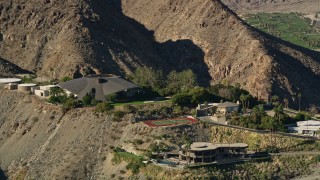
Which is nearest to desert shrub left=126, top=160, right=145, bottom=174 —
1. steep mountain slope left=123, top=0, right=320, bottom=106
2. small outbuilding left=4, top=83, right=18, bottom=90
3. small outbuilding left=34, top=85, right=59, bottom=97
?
small outbuilding left=34, top=85, right=59, bottom=97

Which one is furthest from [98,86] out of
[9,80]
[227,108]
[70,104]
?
[9,80]

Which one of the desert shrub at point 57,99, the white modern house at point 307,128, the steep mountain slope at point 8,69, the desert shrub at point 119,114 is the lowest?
the white modern house at point 307,128

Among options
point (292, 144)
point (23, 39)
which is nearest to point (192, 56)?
point (23, 39)

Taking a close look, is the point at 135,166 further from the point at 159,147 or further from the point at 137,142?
the point at 137,142

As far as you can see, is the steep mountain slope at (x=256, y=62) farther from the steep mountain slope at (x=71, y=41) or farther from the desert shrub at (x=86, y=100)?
the desert shrub at (x=86, y=100)

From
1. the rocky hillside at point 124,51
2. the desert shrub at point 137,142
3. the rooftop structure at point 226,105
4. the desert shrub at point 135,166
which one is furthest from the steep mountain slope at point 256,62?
the desert shrub at point 135,166

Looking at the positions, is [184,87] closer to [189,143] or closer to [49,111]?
[49,111]
